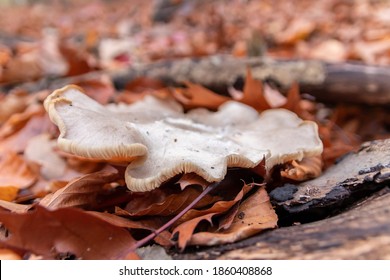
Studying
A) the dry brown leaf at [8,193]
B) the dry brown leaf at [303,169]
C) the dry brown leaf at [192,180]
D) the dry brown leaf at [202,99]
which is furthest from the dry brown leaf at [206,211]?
the dry brown leaf at [202,99]

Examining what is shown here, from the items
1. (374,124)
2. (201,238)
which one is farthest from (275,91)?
(201,238)

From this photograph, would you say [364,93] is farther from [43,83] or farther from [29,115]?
[43,83]

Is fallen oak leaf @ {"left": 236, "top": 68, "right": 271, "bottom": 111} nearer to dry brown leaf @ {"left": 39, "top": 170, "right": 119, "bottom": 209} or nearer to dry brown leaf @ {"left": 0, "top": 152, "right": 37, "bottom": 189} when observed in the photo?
dry brown leaf @ {"left": 39, "top": 170, "right": 119, "bottom": 209}

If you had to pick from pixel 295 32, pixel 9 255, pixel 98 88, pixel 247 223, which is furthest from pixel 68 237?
pixel 295 32

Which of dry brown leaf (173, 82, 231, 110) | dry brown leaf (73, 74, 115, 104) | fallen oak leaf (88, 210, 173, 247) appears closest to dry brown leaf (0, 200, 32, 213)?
fallen oak leaf (88, 210, 173, 247)

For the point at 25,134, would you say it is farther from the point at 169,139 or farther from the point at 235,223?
the point at 235,223
